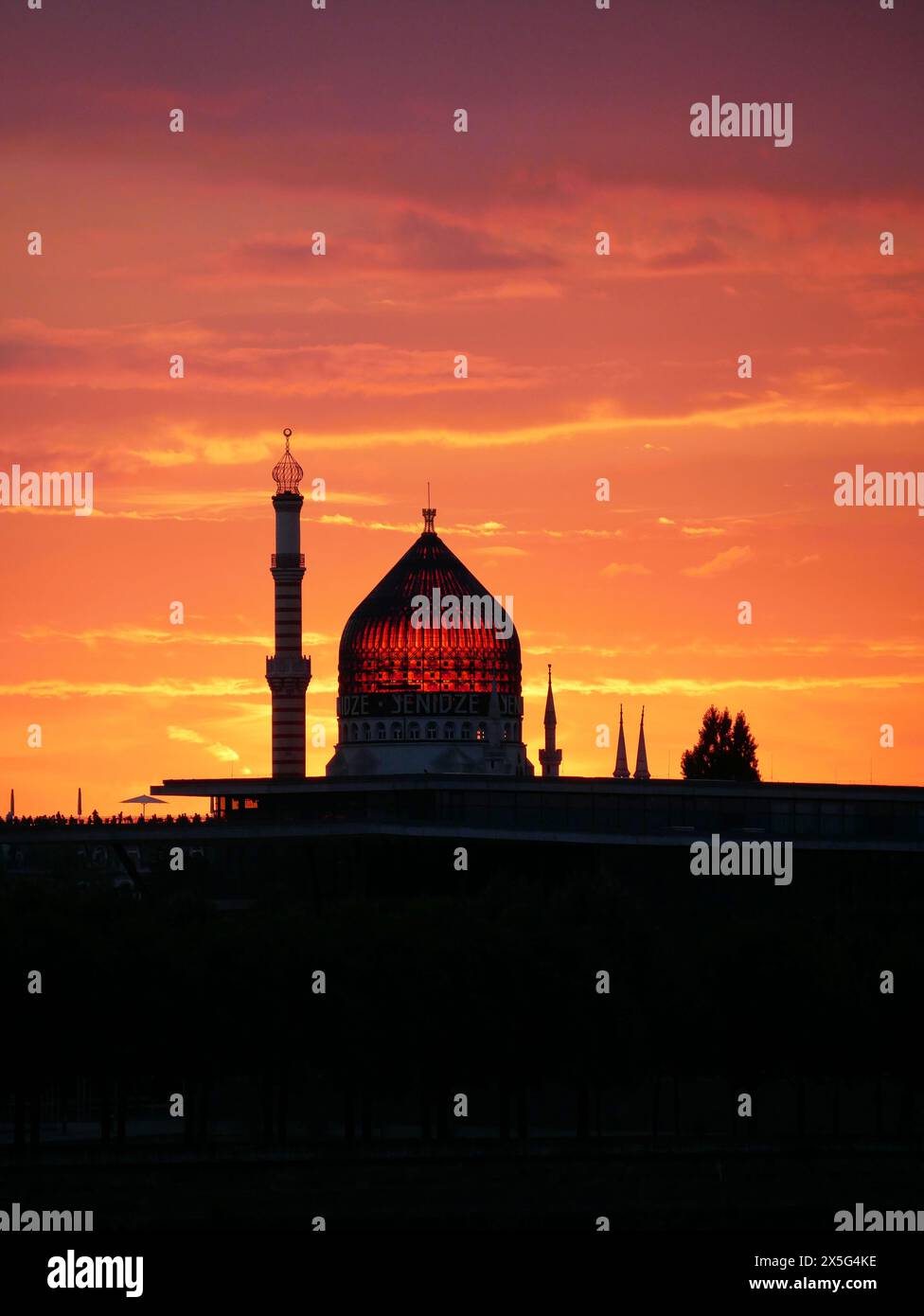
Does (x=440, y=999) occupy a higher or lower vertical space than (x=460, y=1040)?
higher

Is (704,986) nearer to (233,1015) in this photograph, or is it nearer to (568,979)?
(568,979)

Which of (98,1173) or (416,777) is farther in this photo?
(416,777)

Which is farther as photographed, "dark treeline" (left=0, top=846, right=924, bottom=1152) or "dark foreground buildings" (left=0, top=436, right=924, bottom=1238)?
"dark treeline" (left=0, top=846, right=924, bottom=1152)

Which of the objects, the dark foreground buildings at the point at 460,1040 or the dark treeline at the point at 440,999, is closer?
the dark foreground buildings at the point at 460,1040

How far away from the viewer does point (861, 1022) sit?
104 metres
